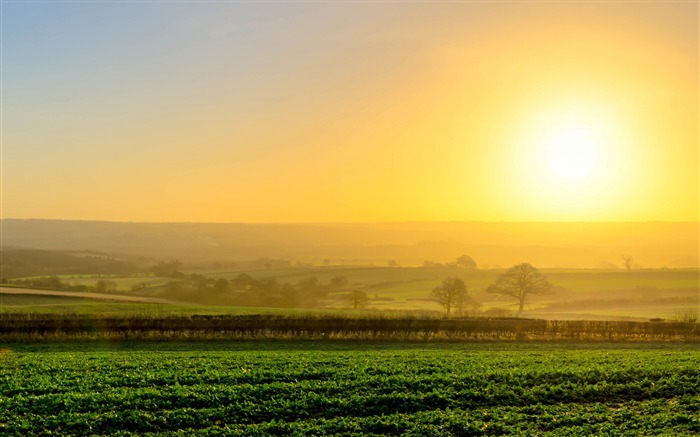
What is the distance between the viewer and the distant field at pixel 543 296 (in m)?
94.4

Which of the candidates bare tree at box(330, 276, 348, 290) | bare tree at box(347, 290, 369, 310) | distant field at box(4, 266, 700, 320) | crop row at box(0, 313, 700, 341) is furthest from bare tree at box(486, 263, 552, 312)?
bare tree at box(330, 276, 348, 290)

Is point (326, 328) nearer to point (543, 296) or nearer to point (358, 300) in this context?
point (358, 300)

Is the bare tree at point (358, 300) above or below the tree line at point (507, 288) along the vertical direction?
below

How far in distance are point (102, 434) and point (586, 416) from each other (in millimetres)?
17541

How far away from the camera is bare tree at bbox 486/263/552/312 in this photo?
90312 millimetres

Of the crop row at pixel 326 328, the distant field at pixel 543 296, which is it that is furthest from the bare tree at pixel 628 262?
the crop row at pixel 326 328

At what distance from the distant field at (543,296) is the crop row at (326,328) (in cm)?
2979

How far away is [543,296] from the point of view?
349 feet

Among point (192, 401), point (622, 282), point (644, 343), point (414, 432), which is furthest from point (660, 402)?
point (622, 282)

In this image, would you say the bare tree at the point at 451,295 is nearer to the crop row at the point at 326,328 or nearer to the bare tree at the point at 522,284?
the bare tree at the point at 522,284

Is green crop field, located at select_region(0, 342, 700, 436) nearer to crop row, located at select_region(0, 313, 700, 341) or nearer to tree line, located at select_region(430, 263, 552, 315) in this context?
crop row, located at select_region(0, 313, 700, 341)

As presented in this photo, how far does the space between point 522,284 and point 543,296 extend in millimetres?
18930

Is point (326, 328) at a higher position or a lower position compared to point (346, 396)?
higher

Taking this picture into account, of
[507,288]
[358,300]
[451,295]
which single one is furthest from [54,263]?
[507,288]
